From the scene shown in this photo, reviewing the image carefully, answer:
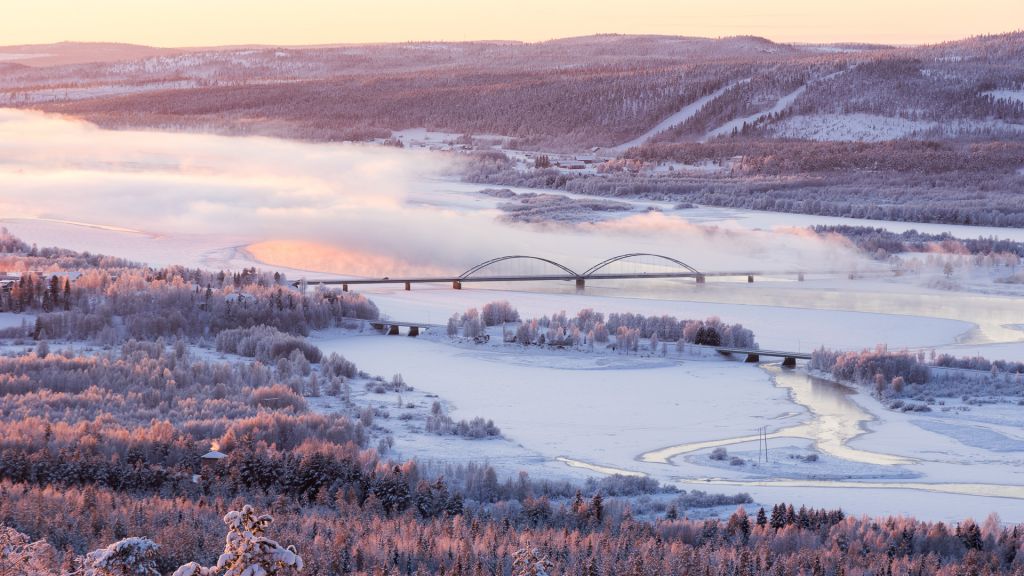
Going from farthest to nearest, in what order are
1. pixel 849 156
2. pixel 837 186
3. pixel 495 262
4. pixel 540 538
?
pixel 849 156 < pixel 837 186 < pixel 495 262 < pixel 540 538

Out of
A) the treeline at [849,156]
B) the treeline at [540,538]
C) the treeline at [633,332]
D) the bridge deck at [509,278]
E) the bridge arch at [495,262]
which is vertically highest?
the treeline at [849,156]

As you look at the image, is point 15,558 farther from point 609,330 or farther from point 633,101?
point 633,101

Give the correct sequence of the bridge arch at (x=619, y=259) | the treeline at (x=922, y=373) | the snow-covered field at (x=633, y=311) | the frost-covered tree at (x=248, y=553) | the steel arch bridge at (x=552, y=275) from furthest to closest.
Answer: the bridge arch at (x=619, y=259) → the steel arch bridge at (x=552, y=275) → the treeline at (x=922, y=373) → the snow-covered field at (x=633, y=311) → the frost-covered tree at (x=248, y=553)

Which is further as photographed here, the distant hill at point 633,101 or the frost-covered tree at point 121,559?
the distant hill at point 633,101

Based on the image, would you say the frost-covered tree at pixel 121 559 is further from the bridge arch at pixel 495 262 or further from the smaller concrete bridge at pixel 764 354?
the bridge arch at pixel 495 262

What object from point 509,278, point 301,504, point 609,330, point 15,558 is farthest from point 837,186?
point 15,558

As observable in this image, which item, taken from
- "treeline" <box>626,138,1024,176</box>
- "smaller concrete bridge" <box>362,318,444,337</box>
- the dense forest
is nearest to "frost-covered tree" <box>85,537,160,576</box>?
the dense forest

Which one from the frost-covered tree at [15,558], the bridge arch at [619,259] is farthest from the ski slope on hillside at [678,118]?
the frost-covered tree at [15,558]

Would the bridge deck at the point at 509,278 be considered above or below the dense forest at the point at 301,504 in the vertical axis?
above

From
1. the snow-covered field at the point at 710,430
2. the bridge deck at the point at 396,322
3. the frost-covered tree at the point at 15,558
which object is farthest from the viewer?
the bridge deck at the point at 396,322

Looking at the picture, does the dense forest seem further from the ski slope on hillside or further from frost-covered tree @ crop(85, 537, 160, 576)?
the ski slope on hillside
